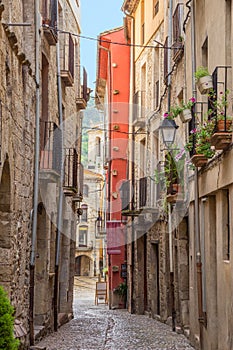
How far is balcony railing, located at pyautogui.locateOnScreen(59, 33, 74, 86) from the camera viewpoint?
1728cm

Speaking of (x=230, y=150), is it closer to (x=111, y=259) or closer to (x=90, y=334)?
(x=90, y=334)

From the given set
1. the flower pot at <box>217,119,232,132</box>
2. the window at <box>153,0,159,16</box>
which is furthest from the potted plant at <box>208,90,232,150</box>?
the window at <box>153,0,159,16</box>

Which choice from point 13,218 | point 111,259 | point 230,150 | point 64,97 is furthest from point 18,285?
point 111,259

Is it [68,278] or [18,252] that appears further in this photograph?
[68,278]

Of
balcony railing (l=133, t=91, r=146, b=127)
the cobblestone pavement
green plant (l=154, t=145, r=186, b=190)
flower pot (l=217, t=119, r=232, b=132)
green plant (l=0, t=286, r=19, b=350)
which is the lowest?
the cobblestone pavement

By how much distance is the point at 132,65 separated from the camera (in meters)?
24.1

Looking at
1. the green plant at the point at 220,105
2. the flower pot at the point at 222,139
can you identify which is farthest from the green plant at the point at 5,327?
the green plant at the point at 220,105

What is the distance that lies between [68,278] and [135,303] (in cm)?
318

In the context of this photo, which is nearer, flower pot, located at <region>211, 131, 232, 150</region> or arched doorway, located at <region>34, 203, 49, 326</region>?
flower pot, located at <region>211, 131, 232, 150</region>

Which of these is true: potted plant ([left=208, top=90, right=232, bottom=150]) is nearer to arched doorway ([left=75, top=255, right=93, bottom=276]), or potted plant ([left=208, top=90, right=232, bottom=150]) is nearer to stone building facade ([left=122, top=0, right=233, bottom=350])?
stone building facade ([left=122, top=0, right=233, bottom=350])

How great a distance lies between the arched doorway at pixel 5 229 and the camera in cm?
1045

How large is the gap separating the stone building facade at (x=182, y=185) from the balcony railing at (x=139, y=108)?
0.04 m

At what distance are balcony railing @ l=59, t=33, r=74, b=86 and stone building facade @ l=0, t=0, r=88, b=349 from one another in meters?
0.03

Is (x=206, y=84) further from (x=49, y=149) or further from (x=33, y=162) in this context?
(x=49, y=149)
